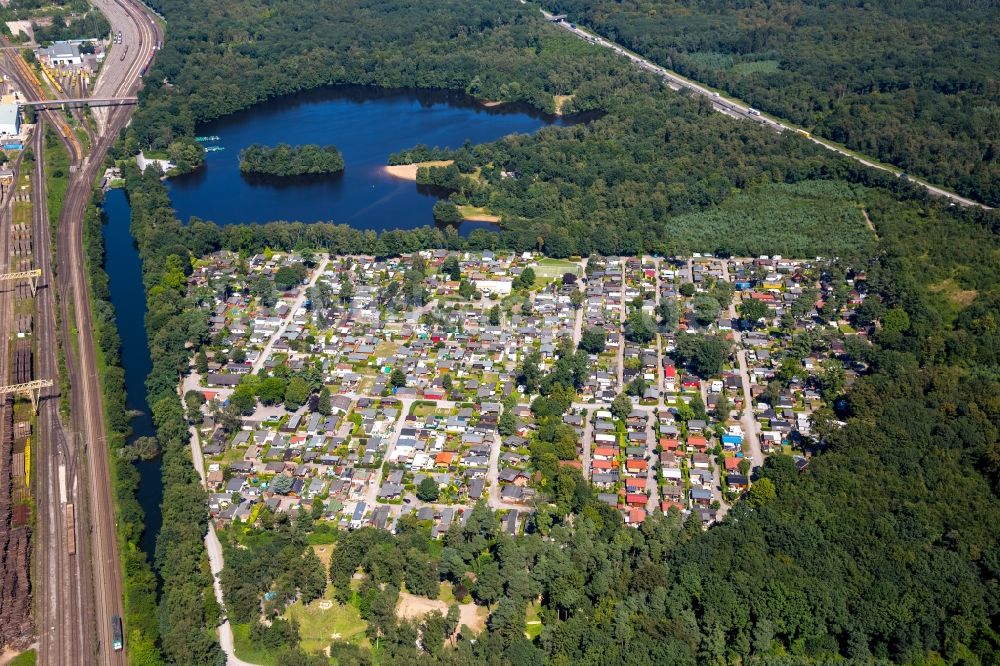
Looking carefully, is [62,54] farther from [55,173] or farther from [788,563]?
[788,563]

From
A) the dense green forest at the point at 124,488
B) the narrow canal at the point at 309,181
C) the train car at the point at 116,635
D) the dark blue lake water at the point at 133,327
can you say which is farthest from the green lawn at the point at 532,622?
the narrow canal at the point at 309,181

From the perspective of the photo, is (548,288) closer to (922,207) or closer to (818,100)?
(922,207)

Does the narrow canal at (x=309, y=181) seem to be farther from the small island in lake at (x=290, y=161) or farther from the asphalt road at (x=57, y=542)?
the asphalt road at (x=57, y=542)

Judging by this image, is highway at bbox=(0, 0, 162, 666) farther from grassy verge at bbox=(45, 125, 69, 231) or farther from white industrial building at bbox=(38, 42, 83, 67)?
white industrial building at bbox=(38, 42, 83, 67)

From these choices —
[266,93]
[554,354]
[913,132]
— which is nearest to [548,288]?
[554,354]

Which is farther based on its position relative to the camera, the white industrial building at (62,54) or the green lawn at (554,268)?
the white industrial building at (62,54)

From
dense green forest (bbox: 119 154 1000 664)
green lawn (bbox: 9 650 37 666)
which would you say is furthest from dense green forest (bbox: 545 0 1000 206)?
green lawn (bbox: 9 650 37 666)
